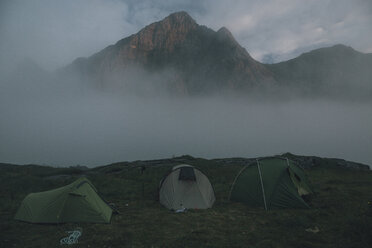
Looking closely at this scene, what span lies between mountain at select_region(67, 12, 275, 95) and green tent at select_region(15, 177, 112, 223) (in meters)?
112

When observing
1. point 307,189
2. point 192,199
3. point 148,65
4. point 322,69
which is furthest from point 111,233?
point 322,69

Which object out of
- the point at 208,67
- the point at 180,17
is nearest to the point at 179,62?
the point at 208,67

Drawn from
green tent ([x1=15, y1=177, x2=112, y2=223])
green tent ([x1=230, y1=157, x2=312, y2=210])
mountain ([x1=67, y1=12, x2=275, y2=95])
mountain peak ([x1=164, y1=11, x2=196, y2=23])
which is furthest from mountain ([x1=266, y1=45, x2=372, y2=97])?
green tent ([x1=15, y1=177, x2=112, y2=223])

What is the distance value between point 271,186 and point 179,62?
120 m

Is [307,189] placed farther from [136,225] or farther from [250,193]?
[136,225]

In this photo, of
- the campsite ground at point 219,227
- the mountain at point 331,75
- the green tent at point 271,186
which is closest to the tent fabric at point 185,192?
the campsite ground at point 219,227

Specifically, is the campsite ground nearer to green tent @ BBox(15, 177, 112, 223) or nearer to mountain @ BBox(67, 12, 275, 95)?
green tent @ BBox(15, 177, 112, 223)

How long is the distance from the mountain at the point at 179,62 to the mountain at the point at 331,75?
43.5 feet

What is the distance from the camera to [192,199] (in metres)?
12.3

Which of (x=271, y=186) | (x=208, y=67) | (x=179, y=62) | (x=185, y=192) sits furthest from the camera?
(x=179, y=62)

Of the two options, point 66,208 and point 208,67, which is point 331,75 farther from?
point 66,208

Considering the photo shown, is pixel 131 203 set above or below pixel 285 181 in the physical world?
below

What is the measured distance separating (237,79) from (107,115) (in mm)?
118735

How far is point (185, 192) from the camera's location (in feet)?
40.8
